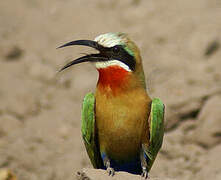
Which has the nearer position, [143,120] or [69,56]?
[143,120]

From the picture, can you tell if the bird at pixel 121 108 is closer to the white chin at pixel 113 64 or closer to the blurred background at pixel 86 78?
the white chin at pixel 113 64

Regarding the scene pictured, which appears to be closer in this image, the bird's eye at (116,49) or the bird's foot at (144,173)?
the bird's foot at (144,173)

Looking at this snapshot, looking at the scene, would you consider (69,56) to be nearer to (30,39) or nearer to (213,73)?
(30,39)

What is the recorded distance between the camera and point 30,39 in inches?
361

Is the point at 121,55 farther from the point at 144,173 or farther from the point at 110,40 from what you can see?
the point at 144,173

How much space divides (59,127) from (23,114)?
1.91 ft

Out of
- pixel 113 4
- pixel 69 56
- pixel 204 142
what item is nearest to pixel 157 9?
pixel 113 4

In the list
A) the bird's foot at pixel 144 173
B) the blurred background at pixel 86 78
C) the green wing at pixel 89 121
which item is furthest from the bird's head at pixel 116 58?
the blurred background at pixel 86 78

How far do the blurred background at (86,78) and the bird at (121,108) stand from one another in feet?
5.29

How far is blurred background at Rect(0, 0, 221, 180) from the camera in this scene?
276 inches

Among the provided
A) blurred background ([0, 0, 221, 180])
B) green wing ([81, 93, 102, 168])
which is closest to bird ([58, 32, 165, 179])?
green wing ([81, 93, 102, 168])

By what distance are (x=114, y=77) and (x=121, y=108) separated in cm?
28

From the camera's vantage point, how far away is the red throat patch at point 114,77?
5.05 meters

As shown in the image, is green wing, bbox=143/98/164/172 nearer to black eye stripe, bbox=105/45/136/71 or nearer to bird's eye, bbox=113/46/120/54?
black eye stripe, bbox=105/45/136/71
